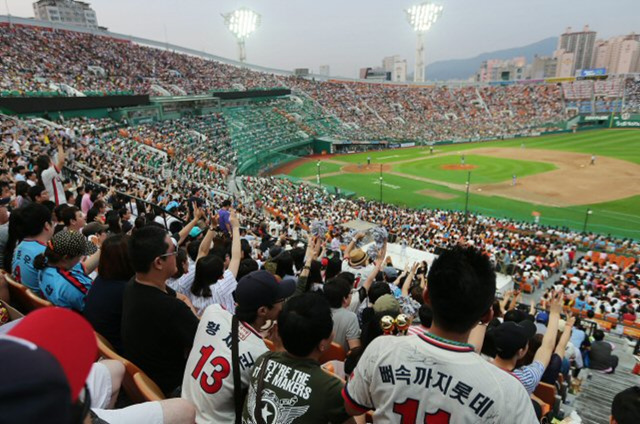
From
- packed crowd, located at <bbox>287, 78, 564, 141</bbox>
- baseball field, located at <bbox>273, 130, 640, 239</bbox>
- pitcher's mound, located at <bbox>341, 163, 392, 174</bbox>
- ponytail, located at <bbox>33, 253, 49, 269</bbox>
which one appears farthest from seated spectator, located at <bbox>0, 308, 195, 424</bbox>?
packed crowd, located at <bbox>287, 78, 564, 141</bbox>

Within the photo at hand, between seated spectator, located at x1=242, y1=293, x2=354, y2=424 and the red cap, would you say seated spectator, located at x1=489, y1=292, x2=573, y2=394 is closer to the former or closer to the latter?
seated spectator, located at x1=242, y1=293, x2=354, y2=424

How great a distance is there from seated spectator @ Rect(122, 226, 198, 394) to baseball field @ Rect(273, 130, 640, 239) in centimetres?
2739

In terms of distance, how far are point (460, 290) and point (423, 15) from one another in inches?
3940

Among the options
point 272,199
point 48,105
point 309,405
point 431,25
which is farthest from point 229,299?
point 431,25

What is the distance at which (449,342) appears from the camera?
1975mm

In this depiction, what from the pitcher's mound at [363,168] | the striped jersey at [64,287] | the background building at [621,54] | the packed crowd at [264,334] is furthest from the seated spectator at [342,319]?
the background building at [621,54]

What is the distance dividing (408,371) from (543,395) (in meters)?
3.66

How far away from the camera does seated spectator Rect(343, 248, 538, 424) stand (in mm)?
1857

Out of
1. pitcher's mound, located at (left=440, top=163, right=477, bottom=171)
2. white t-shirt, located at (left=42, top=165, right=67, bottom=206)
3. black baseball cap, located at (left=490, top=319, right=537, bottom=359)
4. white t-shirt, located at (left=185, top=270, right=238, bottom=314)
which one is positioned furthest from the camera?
pitcher's mound, located at (left=440, top=163, right=477, bottom=171)

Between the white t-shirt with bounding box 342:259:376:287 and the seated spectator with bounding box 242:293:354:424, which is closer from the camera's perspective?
the seated spectator with bounding box 242:293:354:424

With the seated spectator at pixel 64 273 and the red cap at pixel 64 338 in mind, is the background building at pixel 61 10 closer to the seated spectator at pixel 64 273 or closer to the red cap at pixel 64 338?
the seated spectator at pixel 64 273

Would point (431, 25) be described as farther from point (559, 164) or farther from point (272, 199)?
point (272, 199)

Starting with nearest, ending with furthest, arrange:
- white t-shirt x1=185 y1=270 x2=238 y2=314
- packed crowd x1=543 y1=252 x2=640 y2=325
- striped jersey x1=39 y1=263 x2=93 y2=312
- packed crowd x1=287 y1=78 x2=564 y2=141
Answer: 1. striped jersey x1=39 y1=263 x2=93 y2=312
2. white t-shirt x1=185 y1=270 x2=238 y2=314
3. packed crowd x1=543 y1=252 x2=640 y2=325
4. packed crowd x1=287 y1=78 x2=564 y2=141

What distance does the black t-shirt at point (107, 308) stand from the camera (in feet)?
11.5
